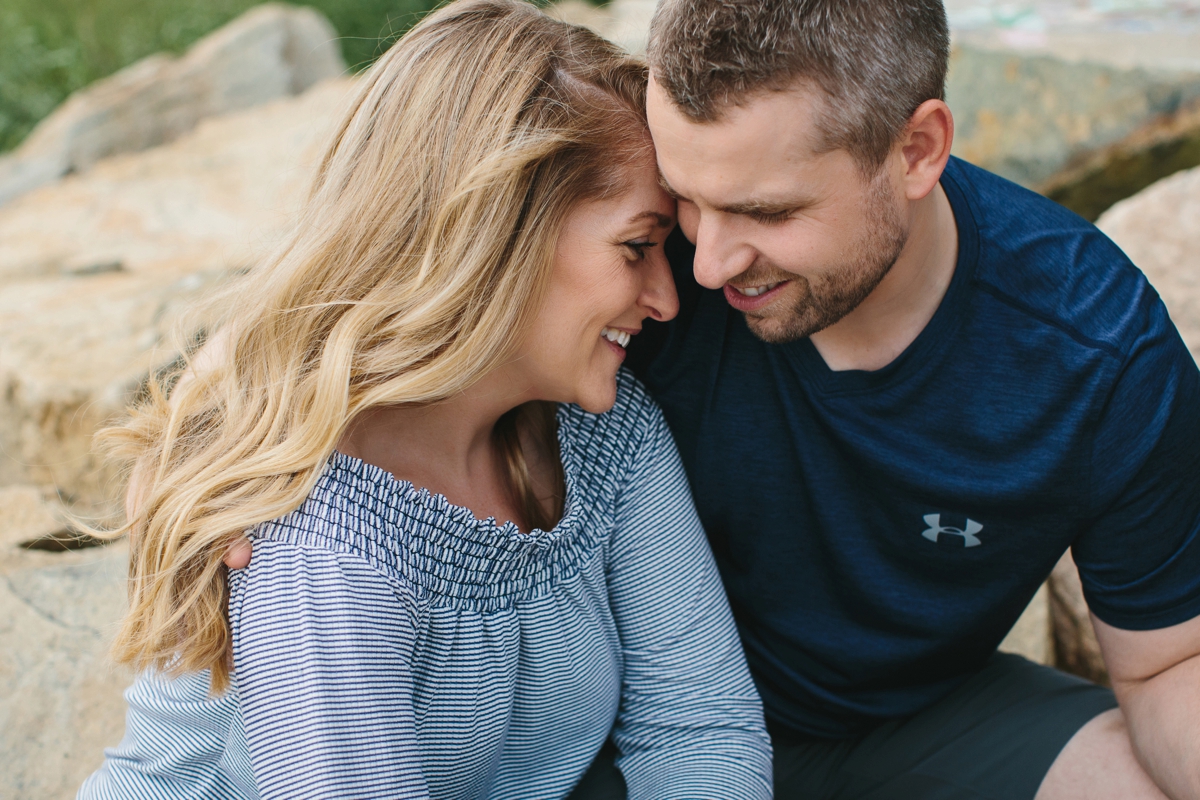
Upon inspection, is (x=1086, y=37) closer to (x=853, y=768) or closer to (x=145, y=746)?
(x=853, y=768)

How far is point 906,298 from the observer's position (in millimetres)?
1864

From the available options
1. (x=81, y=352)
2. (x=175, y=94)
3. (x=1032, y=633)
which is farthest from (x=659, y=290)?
(x=175, y=94)

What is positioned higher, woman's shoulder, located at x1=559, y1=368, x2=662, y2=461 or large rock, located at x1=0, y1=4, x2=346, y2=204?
woman's shoulder, located at x1=559, y1=368, x2=662, y2=461

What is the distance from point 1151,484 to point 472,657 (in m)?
1.17

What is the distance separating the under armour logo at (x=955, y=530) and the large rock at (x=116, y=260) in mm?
1270

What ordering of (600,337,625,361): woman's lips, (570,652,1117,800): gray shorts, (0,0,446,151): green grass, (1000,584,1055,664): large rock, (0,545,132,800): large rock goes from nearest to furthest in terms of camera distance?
(600,337,625,361): woman's lips < (570,652,1117,800): gray shorts < (0,545,132,800): large rock < (1000,584,1055,664): large rock < (0,0,446,151): green grass

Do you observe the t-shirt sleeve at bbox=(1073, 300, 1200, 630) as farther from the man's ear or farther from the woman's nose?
the woman's nose

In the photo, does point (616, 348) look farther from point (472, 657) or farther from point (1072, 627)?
point (1072, 627)

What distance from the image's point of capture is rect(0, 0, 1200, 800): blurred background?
239 cm

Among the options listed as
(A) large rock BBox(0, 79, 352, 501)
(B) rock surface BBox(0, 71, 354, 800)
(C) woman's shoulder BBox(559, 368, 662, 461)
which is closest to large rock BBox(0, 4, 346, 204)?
(A) large rock BBox(0, 79, 352, 501)

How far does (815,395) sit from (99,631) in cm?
174

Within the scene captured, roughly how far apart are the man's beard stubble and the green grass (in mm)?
6346

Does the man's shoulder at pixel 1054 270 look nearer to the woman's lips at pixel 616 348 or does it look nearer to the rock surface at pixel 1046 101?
the woman's lips at pixel 616 348

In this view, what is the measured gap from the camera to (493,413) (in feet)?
6.10
